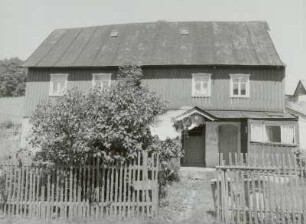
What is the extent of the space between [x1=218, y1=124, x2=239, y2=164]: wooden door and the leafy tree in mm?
12355

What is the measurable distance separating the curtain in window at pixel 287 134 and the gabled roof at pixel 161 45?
4.20m

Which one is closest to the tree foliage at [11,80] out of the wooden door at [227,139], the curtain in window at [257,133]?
the wooden door at [227,139]

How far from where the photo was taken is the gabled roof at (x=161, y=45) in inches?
842

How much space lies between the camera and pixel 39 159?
32.3ft

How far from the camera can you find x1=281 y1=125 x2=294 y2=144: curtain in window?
60.2 feet

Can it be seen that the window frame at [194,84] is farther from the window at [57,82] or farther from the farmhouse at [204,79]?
the window at [57,82]

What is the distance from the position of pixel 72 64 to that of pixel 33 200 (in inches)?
571

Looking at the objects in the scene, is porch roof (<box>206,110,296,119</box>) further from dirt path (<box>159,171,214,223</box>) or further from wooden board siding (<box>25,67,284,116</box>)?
dirt path (<box>159,171,214,223</box>)

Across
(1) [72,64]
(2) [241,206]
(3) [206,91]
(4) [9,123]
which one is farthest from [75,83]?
(2) [241,206]

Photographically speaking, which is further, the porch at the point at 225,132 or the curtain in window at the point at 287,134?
the curtain in window at the point at 287,134

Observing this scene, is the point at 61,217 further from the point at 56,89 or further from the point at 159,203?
the point at 56,89

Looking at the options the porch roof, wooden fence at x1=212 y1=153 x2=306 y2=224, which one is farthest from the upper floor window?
wooden fence at x1=212 y1=153 x2=306 y2=224

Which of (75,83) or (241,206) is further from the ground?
(75,83)

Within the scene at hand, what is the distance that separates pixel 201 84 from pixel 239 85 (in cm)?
248
